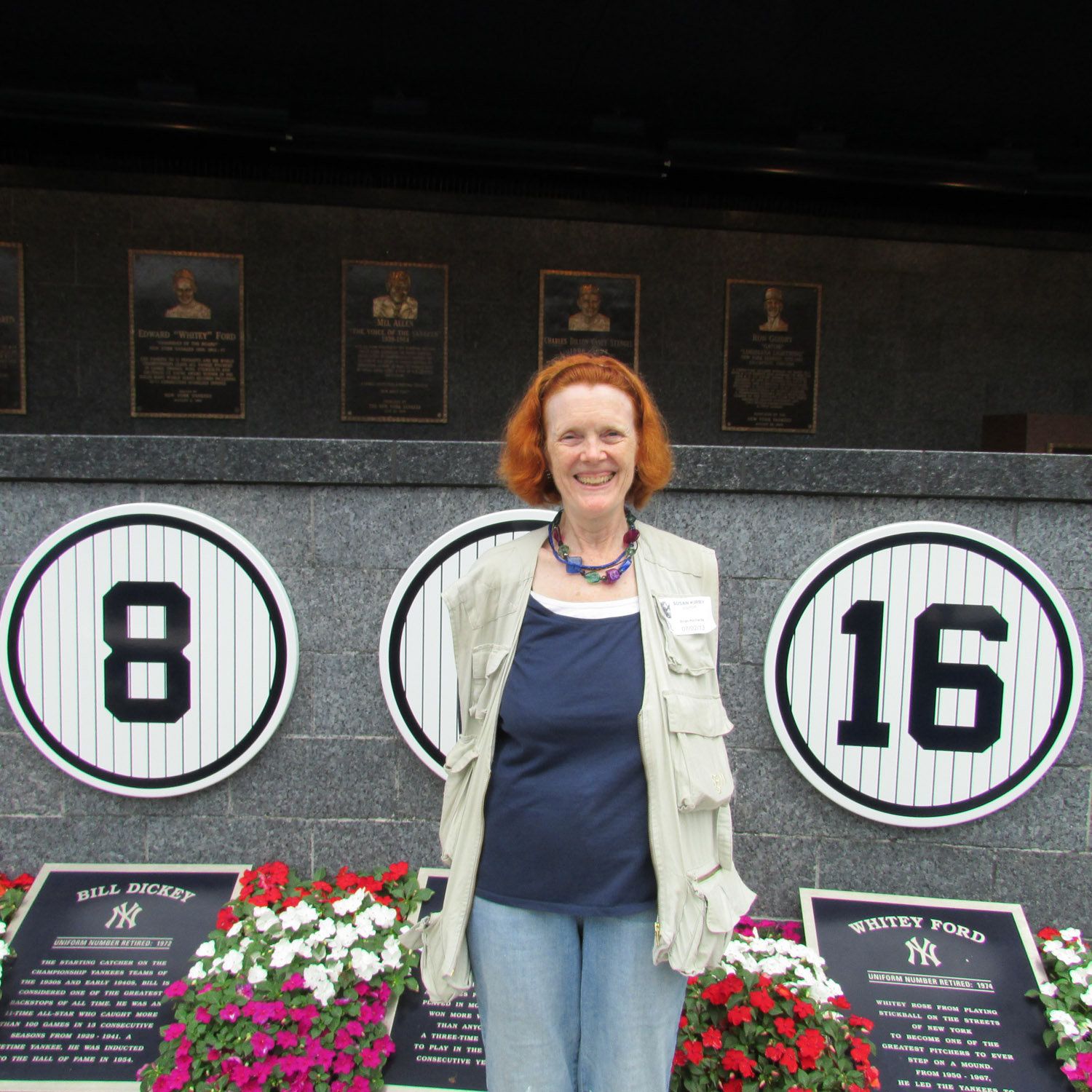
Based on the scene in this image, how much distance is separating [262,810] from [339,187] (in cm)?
447

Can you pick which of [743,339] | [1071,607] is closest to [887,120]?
[743,339]

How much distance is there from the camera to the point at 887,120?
5.40m

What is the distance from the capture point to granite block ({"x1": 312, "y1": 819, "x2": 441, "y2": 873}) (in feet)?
8.55

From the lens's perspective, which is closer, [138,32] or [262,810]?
[262,810]

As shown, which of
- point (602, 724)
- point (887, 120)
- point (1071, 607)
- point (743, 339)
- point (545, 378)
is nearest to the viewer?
point (602, 724)

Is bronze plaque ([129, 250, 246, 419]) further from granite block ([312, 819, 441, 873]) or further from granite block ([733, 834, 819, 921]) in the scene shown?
granite block ([733, 834, 819, 921])

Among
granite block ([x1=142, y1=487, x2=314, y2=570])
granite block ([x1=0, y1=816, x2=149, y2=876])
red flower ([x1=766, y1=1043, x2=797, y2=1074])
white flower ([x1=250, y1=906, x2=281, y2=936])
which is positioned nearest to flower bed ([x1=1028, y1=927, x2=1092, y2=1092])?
red flower ([x1=766, y1=1043, x2=797, y2=1074])

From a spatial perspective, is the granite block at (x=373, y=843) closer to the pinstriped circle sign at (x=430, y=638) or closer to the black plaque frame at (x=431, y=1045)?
the pinstriped circle sign at (x=430, y=638)

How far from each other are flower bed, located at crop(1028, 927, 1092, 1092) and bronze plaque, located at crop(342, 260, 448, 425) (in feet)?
14.7

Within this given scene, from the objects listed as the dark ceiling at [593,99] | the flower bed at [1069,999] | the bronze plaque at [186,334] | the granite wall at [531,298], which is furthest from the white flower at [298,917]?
the dark ceiling at [593,99]

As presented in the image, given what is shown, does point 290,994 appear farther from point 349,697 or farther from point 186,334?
point 186,334

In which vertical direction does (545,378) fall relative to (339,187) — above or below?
below

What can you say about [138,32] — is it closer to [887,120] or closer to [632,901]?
[887,120]

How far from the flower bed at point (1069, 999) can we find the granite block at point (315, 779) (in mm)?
2018
